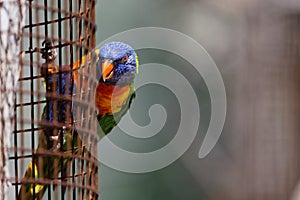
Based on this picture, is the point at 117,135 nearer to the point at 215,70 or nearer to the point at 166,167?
the point at 166,167

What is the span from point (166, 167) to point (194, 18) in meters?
0.82

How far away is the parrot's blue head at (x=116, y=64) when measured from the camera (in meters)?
2.78

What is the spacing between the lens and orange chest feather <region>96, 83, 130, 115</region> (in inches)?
107

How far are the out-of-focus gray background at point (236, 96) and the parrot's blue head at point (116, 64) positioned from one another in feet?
1.52

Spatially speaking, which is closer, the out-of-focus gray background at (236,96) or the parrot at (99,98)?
the parrot at (99,98)

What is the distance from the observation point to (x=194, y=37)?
377 cm

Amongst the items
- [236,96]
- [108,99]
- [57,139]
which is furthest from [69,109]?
[236,96]

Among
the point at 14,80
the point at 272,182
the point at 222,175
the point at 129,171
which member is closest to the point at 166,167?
the point at 129,171

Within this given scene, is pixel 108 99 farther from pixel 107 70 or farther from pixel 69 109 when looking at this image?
pixel 69 109

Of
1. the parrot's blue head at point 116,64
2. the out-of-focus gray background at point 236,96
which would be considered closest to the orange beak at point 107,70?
the parrot's blue head at point 116,64

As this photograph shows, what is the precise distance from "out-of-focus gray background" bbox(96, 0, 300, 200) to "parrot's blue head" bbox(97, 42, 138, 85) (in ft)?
1.52

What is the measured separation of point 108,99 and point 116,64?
0.47ft

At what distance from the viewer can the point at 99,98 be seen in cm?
276

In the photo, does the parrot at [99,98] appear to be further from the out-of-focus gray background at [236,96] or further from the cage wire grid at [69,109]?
the out-of-focus gray background at [236,96]
